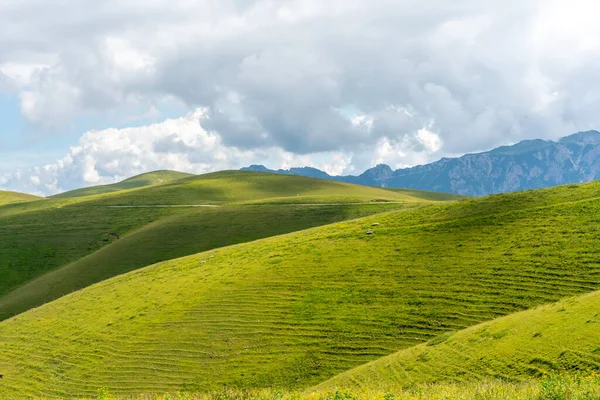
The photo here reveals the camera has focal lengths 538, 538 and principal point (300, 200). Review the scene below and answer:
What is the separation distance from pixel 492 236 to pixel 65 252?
346 feet

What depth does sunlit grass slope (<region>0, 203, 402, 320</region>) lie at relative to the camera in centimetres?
9262

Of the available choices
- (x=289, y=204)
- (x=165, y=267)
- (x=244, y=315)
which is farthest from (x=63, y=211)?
(x=244, y=315)

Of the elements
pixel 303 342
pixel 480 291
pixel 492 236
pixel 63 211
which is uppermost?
pixel 63 211

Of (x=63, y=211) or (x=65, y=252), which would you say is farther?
(x=63, y=211)

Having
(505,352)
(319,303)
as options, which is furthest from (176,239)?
(505,352)

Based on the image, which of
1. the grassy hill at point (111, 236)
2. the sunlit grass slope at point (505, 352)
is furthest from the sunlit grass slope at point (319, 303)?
the grassy hill at point (111, 236)

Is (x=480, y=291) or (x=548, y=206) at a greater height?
(x=548, y=206)

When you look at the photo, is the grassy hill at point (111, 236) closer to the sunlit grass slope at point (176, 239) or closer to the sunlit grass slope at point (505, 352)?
the sunlit grass slope at point (176, 239)

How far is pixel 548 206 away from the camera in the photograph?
173ft

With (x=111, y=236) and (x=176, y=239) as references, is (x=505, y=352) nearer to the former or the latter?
(x=176, y=239)

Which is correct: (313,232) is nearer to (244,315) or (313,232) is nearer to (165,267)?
(165,267)

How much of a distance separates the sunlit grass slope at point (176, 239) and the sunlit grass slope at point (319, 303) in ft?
94.4

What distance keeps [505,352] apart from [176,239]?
91157 mm

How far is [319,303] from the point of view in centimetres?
4478
